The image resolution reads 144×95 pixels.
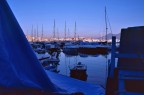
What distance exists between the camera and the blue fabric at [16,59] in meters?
3.77

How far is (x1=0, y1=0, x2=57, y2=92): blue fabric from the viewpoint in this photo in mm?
3768

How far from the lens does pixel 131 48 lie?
6.44 metres

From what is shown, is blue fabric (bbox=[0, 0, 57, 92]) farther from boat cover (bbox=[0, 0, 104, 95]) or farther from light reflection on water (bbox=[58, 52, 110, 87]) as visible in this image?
light reflection on water (bbox=[58, 52, 110, 87])

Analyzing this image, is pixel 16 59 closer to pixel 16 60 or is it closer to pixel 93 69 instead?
pixel 16 60

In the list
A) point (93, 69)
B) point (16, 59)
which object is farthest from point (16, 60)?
point (93, 69)

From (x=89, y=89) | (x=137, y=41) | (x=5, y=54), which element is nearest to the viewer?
(x=5, y=54)

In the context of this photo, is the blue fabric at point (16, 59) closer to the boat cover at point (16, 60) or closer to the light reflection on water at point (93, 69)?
the boat cover at point (16, 60)

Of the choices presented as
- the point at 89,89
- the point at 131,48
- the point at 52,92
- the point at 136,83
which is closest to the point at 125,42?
the point at 131,48

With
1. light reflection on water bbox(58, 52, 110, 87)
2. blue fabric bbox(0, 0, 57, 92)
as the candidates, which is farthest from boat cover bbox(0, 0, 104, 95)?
light reflection on water bbox(58, 52, 110, 87)

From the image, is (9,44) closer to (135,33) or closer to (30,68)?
(30,68)

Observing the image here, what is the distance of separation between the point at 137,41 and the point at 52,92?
3.16 meters

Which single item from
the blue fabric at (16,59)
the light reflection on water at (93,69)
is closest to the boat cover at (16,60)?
the blue fabric at (16,59)

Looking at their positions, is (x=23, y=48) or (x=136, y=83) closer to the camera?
(x=23, y=48)

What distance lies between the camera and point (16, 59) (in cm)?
390
